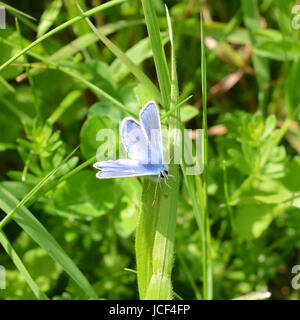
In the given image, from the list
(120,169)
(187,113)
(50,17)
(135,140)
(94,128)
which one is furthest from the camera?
(50,17)

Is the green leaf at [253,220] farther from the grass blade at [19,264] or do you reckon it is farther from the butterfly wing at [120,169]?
the grass blade at [19,264]

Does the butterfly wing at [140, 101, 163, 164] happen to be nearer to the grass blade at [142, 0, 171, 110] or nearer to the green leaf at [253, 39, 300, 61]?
the grass blade at [142, 0, 171, 110]

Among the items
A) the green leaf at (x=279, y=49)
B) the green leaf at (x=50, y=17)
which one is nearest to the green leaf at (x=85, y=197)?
the green leaf at (x=50, y=17)

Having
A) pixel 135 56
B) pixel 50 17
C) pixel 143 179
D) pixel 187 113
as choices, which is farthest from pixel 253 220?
pixel 50 17

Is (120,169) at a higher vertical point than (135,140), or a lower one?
lower

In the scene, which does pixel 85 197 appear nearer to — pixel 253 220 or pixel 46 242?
pixel 46 242

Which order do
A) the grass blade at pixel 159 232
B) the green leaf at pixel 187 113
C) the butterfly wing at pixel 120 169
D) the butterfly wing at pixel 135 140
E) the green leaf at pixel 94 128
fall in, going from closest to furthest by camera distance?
1. the butterfly wing at pixel 120 169
2. the butterfly wing at pixel 135 140
3. the grass blade at pixel 159 232
4. the green leaf at pixel 94 128
5. the green leaf at pixel 187 113

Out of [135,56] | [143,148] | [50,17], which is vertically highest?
[50,17]
